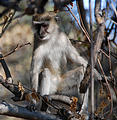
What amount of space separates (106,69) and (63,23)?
963 millimetres

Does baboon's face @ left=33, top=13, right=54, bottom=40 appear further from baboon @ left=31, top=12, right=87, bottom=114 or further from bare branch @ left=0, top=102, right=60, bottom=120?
bare branch @ left=0, top=102, right=60, bottom=120

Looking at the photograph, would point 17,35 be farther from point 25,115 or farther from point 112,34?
point 25,115

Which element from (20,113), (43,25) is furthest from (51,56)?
(20,113)

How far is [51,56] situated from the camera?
403 cm

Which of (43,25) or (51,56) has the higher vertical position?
(43,25)

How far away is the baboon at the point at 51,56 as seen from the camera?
378 centimetres

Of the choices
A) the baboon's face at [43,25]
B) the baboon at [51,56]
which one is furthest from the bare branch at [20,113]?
the baboon's face at [43,25]

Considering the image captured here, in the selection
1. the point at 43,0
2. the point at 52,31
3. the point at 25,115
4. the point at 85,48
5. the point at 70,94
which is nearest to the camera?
the point at 43,0

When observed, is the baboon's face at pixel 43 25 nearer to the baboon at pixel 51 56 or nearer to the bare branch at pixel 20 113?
the baboon at pixel 51 56

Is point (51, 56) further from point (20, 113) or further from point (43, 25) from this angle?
point (20, 113)

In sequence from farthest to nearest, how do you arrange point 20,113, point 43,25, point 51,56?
point 51,56 → point 43,25 → point 20,113

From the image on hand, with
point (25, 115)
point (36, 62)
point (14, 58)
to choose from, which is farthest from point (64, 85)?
point (14, 58)

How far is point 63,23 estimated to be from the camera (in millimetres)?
4254

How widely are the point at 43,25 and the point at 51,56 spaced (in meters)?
0.48
